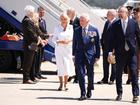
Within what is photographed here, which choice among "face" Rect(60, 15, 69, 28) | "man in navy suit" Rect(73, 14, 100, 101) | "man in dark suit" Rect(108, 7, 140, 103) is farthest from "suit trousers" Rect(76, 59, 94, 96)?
"face" Rect(60, 15, 69, 28)

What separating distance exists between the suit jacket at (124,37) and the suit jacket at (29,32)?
10.5 feet

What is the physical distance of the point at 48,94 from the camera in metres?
13.2

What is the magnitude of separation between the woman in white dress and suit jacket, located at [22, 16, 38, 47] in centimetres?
132

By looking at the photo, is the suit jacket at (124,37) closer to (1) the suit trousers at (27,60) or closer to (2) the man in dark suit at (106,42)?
(2) the man in dark suit at (106,42)

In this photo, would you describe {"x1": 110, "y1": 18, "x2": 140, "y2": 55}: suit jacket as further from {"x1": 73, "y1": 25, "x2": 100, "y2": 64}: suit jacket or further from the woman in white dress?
the woman in white dress

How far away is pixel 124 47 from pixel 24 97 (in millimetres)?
2332

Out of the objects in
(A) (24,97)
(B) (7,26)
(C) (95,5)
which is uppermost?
(C) (95,5)

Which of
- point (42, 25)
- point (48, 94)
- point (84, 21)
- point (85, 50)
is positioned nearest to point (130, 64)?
point (85, 50)

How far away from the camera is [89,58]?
12.4 metres

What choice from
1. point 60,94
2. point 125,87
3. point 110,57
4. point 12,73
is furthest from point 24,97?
point 12,73

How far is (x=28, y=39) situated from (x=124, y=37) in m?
3.61

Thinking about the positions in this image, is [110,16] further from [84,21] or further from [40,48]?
[84,21]

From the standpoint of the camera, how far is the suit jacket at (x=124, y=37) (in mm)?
12156

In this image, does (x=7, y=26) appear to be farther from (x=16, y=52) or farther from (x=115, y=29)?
(x=115, y=29)
